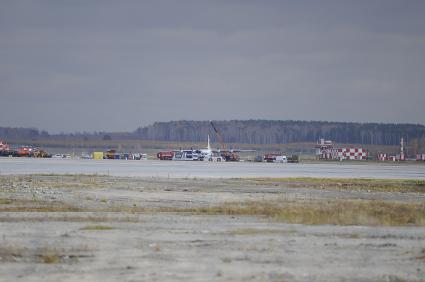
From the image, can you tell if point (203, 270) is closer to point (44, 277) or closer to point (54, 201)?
point (44, 277)

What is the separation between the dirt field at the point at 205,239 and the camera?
686 inches

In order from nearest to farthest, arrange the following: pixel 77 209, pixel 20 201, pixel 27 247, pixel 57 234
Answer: pixel 27 247 < pixel 57 234 < pixel 77 209 < pixel 20 201

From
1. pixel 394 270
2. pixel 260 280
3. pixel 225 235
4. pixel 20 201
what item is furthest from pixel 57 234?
pixel 20 201

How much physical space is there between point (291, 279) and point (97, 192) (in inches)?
1104

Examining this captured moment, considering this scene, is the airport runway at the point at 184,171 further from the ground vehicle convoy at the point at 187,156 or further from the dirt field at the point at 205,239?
the ground vehicle convoy at the point at 187,156

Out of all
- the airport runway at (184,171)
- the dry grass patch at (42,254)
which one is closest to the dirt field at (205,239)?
the dry grass patch at (42,254)

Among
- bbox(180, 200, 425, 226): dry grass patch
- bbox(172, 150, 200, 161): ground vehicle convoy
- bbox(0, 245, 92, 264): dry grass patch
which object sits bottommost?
bbox(0, 245, 92, 264): dry grass patch

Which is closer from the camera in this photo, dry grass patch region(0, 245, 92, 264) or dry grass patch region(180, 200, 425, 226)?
dry grass patch region(0, 245, 92, 264)

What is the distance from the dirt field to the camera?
686 inches

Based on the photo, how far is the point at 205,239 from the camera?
2228 cm

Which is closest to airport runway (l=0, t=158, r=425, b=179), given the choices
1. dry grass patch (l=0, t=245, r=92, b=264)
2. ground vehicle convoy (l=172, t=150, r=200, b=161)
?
dry grass patch (l=0, t=245, r=92, b=264)

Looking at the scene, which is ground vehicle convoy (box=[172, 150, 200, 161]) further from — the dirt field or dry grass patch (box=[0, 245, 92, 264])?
dry grass patch (box=[0, 245, 92, 264])

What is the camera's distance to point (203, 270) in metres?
17.5

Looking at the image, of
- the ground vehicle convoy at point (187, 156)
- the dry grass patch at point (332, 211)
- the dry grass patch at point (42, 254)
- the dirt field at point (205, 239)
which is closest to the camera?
the dirt field at point (205, 239)
